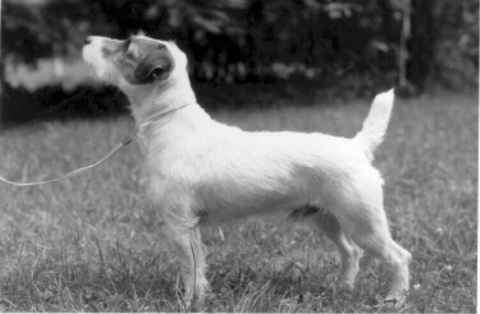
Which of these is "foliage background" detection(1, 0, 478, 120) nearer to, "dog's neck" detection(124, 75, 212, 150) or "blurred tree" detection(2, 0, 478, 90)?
"blurred tree" detection(2, 0, 478, 90)

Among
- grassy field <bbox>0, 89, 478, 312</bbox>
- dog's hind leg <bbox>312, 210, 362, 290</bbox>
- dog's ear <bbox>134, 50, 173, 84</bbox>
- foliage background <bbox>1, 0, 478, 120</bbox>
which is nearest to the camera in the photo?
dog's ear <bbox>134, 50, 173, 84</bbox>

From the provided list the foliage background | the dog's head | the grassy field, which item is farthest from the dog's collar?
the foliage background

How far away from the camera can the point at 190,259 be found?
3312mm

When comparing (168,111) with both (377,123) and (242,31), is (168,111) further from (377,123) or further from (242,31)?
(242,31)

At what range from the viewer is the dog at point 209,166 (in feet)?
10.5

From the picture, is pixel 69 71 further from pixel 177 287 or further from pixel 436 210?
pixel 177 287

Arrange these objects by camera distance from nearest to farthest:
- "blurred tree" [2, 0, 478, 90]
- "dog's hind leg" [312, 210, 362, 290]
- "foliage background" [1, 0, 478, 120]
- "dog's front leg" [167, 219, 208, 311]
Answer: "dog's front leg" [167, 219, 208, 311]
"dog's hind leg" [312, 210, 362, 290]
"foliage background" [1, 0, 478, 120]
"blurred tree" [2, 0, 478, 90]

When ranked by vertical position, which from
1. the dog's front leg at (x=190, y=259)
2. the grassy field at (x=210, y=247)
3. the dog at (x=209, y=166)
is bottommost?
the grassy field at (x=210, y=247)

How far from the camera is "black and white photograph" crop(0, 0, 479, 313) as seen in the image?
3.23 metres

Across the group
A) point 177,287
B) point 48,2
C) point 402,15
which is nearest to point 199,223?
point 177,287

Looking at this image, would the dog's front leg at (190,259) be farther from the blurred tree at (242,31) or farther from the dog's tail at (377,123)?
the blurred tree at (242,31)

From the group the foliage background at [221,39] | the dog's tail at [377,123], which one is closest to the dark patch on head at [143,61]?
the dog's tail at [377,123]

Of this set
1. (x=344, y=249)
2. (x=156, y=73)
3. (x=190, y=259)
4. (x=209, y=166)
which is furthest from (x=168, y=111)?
(x=344, y=249)

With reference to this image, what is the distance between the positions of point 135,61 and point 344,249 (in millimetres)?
1449
